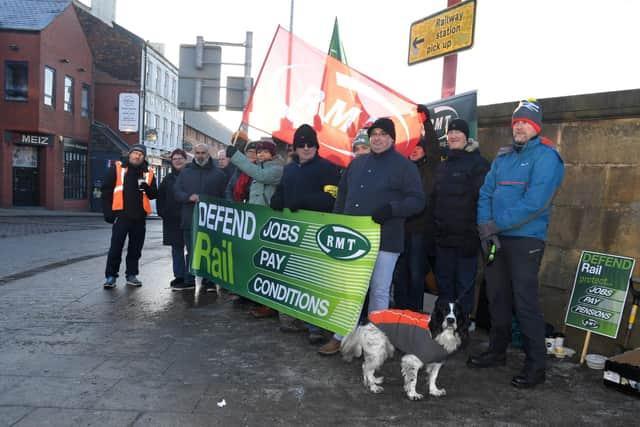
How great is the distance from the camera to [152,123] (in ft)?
137

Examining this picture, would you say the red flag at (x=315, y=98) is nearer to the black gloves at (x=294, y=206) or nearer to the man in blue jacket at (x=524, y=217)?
the black gloves at (x=294, y=206)

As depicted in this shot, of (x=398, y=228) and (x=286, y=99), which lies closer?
(x=398, y=228)

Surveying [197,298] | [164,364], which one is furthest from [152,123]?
[164,364]

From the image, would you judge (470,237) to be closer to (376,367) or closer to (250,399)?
(376,367)

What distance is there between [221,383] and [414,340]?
1488 mm

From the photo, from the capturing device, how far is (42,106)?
2725cm

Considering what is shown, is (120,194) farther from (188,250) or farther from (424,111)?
(424,111)

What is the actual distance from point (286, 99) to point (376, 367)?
11.3 ft

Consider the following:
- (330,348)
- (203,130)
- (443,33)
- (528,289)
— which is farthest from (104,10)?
(528,289)

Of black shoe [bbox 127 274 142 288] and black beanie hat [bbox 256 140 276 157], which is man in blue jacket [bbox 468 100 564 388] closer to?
black beanie hat [bbox 256 140 276 157]

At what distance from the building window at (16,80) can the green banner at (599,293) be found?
94.4 ft

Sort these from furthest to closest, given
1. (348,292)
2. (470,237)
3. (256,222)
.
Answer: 1. (256,222)
2. (470,237)
3. (348,292)

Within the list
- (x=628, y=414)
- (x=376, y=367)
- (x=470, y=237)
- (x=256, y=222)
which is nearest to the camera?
(x=628, y=414)

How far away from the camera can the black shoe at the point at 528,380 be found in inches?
161
